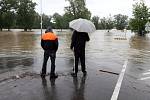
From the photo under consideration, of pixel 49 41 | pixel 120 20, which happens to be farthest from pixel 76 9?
pixel 49 41

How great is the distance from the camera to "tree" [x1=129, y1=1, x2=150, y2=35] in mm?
63344

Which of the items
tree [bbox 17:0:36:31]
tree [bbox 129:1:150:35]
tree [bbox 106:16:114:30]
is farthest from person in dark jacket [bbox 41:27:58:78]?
tree [bbox 106:16:114:30]

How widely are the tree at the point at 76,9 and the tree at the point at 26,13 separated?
1355 centimetres

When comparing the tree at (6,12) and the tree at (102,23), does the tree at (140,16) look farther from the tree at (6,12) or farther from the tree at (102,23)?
the tree at (102,23)

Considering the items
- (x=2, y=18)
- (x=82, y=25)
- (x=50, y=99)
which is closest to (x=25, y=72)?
(x=82, y=25)

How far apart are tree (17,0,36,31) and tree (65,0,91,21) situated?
44.5 ft

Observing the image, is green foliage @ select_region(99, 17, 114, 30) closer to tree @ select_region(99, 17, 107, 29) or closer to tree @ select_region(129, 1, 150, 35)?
tree @ select_region(99, 17, 107, 29)

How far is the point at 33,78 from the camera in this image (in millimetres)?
9422

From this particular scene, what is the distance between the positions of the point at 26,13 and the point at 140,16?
116 ft

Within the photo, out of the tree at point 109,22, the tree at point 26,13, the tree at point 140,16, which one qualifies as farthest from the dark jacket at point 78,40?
the tree at point 109,22

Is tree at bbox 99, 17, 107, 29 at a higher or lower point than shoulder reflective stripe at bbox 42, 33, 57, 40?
higher

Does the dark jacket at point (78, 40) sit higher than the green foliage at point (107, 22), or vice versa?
the green foliage at point (107, 22)

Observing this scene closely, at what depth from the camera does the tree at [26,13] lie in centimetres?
8481

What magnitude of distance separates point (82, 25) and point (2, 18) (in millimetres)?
71433
